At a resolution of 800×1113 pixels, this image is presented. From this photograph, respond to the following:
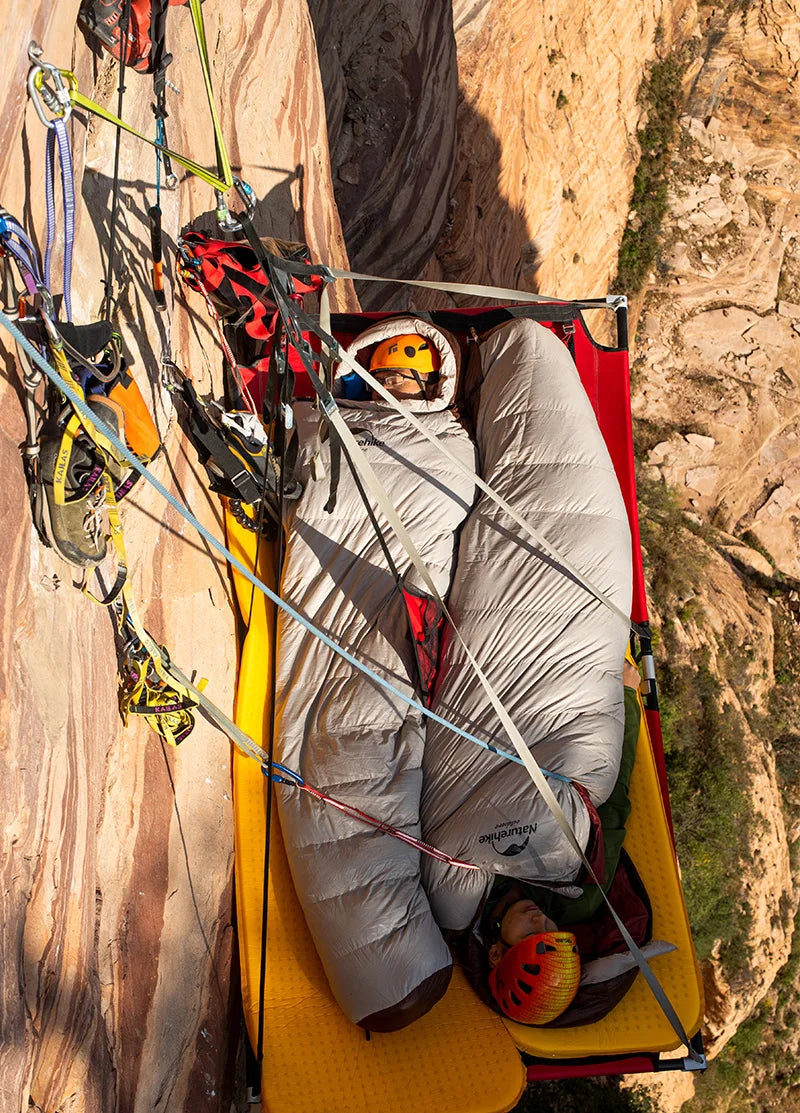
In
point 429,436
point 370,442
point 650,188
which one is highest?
point 650,188

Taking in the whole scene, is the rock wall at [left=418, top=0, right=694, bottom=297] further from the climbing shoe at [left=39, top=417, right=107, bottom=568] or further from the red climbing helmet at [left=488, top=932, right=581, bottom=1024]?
the red climbing helmet at [left=488, top=932, right=581, bottom=1024]

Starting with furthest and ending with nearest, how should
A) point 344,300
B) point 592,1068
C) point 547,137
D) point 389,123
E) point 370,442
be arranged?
point 547,137, point 389,123, point 344,300, point 370,442, point 592,1068

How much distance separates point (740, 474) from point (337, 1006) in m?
5.40

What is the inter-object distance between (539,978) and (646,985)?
0.43 meters

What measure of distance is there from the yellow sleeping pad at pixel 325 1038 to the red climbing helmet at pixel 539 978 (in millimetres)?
112

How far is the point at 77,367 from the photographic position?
5.26 ft

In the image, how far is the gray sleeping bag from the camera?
2137mm

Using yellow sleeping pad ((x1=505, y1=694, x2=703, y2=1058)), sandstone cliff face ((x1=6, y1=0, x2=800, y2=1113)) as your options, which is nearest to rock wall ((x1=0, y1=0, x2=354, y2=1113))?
sandstone cliff face ((x1=6, y1=0, x2=800, y2=1113))

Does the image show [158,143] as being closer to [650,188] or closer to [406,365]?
[406,365]

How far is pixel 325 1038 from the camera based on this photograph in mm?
2131

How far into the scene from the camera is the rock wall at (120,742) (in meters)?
1.51

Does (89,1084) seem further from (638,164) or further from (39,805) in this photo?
(638,164)

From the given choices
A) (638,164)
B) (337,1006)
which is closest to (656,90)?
(638,164)

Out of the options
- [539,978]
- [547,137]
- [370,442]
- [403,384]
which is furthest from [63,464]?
[547,137]
